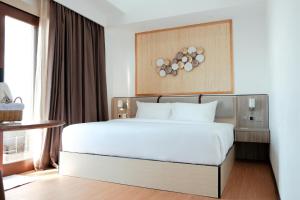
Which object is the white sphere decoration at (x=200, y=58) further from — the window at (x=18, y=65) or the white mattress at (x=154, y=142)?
the window at (x=18, y=65)

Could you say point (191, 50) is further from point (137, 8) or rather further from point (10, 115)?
point (10, 115)

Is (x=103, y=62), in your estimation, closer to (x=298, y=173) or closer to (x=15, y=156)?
(x=15, y=156)

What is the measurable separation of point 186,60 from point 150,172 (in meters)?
2.53

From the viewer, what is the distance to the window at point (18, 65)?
10.2 ft

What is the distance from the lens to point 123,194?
95.2 inches

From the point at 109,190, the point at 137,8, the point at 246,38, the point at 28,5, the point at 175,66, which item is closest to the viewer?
the point at 109,190

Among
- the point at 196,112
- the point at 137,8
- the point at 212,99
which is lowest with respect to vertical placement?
the point at 196,112

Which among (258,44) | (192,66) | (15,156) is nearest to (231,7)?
(258,44)

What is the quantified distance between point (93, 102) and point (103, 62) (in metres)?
0.85

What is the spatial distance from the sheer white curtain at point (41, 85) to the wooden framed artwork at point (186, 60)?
1935mm

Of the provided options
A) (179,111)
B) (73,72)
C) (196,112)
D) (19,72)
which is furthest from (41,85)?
(196,112)

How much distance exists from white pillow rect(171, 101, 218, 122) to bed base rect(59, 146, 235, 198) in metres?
1.19

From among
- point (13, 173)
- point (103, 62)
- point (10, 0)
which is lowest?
point (13, 173)

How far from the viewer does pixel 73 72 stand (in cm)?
388
